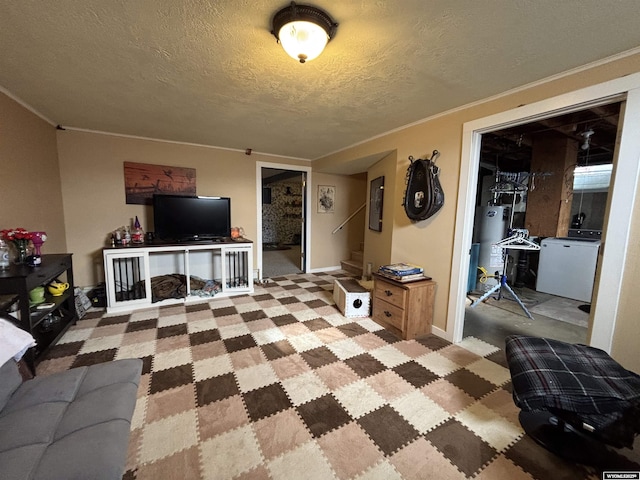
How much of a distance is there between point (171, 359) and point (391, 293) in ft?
6.88

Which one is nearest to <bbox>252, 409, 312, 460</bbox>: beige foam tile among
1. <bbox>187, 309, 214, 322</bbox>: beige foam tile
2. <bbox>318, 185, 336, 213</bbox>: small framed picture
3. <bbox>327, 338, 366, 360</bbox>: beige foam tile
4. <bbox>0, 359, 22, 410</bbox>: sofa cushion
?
<bbox>327, 338, 366, 360</bbox>: beige foam tile

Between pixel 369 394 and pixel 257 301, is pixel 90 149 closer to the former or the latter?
pixel 257 301

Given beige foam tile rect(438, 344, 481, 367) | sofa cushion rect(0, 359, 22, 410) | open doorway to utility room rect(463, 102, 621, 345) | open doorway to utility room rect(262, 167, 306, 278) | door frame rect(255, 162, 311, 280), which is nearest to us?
sofa cushion rect(0, 359, 22, 410)

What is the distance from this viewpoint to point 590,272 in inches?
136

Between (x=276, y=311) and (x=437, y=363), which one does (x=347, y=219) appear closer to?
(x=276, y=311)

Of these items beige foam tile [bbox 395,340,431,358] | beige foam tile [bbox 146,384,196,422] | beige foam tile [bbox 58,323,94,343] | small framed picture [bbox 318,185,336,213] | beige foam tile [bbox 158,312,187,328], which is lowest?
beige foam tile [bbox 146,384,196,422]

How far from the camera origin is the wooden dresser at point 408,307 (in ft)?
7.98

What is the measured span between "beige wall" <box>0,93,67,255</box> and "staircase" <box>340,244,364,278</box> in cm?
424

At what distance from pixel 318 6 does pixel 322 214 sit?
3908 millimetres

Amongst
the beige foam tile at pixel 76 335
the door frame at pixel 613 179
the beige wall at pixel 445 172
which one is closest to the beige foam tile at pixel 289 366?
the beige wall at pixel 445 172

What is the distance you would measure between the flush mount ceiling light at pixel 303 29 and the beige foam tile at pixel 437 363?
2.35 m

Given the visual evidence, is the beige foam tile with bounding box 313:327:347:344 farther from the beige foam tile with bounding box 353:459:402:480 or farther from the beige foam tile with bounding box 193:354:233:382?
the beige foam tile with bounding box 353:459:402:480

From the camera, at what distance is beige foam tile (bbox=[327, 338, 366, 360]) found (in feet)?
7.15

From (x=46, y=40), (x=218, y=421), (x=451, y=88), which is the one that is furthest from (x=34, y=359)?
(x=451, y=88)
